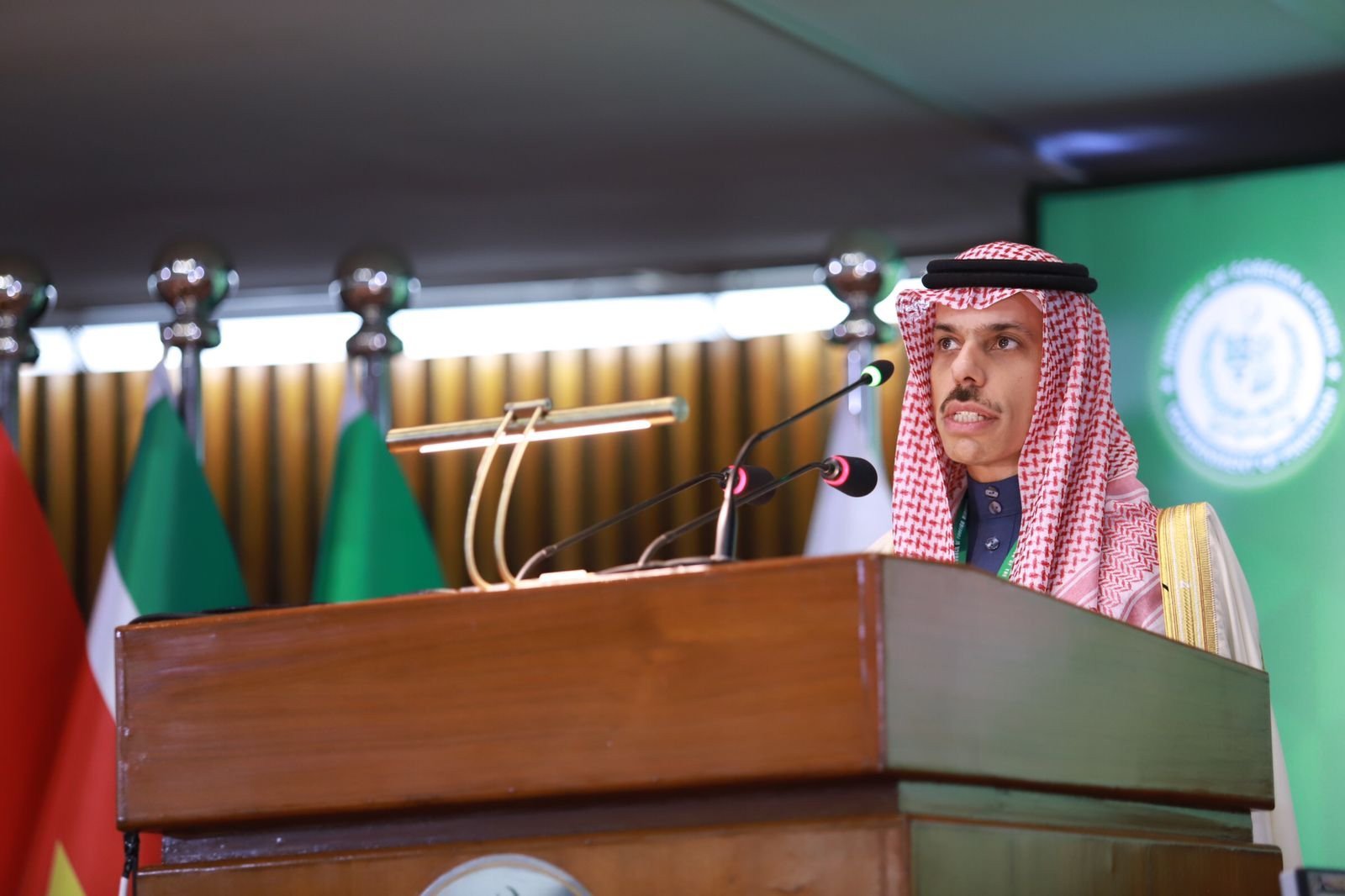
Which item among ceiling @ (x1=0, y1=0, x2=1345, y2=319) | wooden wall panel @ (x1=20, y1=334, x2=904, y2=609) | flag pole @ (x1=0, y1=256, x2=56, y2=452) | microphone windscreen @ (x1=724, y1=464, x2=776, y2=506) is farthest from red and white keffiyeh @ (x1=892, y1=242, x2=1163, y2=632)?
wooden wall panel @ (x1=20, y1=334, x2=904, y2=609)

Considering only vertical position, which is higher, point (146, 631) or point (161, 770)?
point (146, 631)

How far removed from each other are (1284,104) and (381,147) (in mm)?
2188

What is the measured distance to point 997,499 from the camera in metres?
2.45

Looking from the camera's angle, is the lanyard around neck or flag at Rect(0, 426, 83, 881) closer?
the lanyard around neck

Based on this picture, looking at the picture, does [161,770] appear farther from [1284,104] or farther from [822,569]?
[1284,104]

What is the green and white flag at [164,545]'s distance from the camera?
406cm

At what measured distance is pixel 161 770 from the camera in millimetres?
1566

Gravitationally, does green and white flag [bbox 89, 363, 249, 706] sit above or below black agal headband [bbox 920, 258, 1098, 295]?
below

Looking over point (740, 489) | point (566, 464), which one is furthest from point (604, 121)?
point (740, 489)

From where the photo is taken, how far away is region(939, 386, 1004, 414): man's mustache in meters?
2.42

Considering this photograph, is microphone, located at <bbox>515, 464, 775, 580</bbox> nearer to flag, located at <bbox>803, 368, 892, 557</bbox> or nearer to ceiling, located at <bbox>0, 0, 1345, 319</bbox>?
ceiling, located at <bbox>0, 0, 1345, 319</bbox>

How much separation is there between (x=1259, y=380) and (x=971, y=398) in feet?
6.54

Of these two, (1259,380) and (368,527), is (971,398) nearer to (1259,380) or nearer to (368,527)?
(1259,380)

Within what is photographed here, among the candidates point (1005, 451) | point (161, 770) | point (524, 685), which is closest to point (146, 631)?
point (161, 770)
